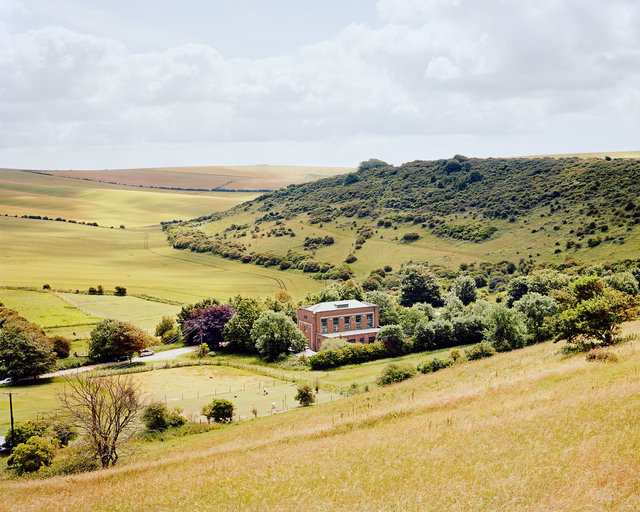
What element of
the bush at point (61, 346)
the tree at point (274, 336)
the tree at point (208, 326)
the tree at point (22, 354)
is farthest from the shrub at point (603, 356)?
the bush at point (61, 346)

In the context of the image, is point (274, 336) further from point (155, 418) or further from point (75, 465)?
point (75, 465)

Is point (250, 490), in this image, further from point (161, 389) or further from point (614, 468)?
point (161, 389)

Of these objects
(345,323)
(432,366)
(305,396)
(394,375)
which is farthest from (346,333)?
(305,396)

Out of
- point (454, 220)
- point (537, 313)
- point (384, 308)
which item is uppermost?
point (454, 220)

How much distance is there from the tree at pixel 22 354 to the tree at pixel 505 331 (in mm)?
48136

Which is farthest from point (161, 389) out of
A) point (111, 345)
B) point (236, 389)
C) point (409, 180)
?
point (409, 180)

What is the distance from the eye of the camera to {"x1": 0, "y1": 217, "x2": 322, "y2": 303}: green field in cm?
9916

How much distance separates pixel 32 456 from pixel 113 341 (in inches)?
1248

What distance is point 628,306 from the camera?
30.0 meters

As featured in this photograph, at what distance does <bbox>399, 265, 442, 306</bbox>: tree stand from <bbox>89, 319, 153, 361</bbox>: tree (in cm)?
5098

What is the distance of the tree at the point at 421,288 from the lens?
92.9 metres

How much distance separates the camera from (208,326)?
69312 millimetres

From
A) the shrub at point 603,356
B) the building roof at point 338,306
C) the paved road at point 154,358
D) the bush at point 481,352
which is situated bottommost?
the paved road at point 154,358

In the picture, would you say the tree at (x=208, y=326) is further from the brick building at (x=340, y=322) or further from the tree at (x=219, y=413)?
the tree at (x=219, y=413)
